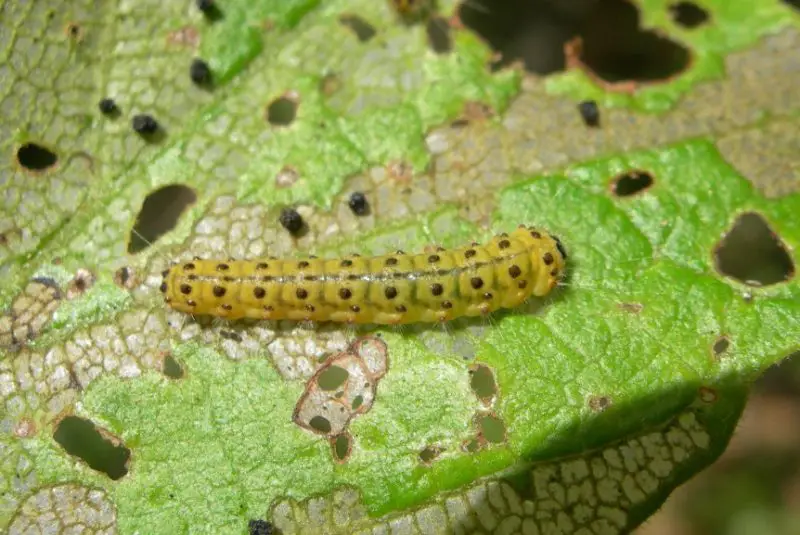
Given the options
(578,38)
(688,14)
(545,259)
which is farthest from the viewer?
(578,38)

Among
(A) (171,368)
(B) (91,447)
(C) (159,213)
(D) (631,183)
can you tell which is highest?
(C) (159,213)

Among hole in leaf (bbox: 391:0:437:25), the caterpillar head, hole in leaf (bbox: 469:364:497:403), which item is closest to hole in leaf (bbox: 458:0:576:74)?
hole in leaf (bbox: 391:0:437:25)

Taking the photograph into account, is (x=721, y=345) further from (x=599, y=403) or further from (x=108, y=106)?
(x=108, y=106)

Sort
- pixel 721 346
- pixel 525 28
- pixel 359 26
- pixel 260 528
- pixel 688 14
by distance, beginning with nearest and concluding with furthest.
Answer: pixel 260 528, pixel 721 346, pixel 359 26, pixel 688 14, pixel 525 28

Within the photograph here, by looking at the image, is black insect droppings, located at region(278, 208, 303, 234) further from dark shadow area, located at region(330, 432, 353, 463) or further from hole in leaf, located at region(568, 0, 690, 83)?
hole in leaf, located at region(568, 0, 690, 83)

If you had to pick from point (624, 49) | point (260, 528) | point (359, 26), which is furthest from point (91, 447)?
point (624, 49)
